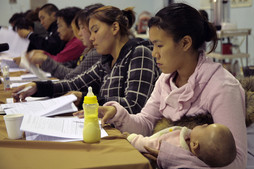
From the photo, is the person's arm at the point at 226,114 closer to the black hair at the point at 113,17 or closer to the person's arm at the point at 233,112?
the person's arm at the point at 233,112

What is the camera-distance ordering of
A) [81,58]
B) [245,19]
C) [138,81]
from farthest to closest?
[245,19]
[81,58]
[138,81]

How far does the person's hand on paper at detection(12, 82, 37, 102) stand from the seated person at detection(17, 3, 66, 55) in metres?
1.86

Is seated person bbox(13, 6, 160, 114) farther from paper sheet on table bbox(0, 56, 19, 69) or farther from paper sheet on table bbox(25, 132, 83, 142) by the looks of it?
paper sheet on table bbox(0, 56, 19, 69)

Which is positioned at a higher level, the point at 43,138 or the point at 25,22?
the point at 25,22

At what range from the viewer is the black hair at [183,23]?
1284 mm

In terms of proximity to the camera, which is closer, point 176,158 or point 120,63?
point 176,158

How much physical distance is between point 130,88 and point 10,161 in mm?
867

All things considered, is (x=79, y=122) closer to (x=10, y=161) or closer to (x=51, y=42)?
(x=10, y=161)

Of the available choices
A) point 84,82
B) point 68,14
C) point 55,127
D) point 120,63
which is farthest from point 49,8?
point 55,127

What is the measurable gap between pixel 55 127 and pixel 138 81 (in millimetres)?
608

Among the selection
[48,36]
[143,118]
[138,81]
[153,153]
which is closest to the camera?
[153,153]

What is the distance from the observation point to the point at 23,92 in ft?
6.15

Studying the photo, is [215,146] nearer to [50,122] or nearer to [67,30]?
[50,122]

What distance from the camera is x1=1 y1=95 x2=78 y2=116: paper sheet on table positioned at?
4.70 feet
